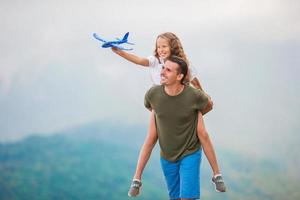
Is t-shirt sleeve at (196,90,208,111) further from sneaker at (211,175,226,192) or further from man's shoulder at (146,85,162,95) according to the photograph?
sneaker at (211,175,226,192)

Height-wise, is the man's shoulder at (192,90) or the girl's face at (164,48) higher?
the girl's face at (164,48)

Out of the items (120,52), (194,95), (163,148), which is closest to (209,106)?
(194,95)

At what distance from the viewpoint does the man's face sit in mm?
3754

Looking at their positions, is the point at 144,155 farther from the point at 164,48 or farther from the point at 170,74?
the point at 164,48

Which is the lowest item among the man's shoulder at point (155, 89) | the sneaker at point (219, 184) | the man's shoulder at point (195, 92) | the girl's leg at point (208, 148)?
the sneaker at point (219, 184)

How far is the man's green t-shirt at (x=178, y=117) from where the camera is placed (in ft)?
12.4

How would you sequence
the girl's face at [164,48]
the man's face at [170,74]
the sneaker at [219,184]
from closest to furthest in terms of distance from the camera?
the man's face at [170,74]
the sneaker at [219,184]
the girl's face at [164,48]

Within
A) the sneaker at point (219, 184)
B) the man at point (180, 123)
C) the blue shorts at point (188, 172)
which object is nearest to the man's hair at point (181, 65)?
the man at point (180, 123)

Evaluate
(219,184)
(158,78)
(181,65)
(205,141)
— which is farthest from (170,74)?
(219,184)

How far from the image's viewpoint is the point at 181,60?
3.84 m

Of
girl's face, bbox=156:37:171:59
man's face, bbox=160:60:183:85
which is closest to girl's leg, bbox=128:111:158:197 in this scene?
man's face, bbox=160:60:183:85

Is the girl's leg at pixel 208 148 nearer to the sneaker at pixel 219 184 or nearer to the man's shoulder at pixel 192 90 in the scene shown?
the sneaker at pixel 219 184

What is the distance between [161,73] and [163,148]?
1.63 feet

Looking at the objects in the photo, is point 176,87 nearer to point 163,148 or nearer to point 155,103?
point 155,103
